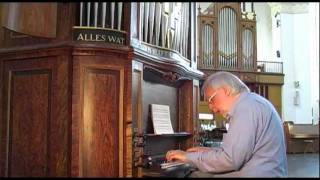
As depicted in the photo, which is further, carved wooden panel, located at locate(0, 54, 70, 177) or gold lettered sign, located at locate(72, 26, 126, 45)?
gold lettered sign, located at locate(72, 26, 126, 45)

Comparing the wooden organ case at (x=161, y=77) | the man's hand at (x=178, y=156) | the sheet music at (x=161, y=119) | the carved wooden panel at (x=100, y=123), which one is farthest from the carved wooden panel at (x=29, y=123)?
the man's hand at (x=178, y=156)

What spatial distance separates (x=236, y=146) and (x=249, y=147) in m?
0.08

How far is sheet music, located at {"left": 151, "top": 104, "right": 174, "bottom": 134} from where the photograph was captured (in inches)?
191

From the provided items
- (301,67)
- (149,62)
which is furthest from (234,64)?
Answer: (149,62)

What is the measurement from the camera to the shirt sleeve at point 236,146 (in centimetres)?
240

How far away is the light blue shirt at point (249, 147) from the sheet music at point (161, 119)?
7.38 ft

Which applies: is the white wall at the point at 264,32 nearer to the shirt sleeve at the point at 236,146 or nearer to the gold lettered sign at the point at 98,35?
the gold lettered sign at the point at 98,35

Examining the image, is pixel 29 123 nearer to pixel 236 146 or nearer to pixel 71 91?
pixel 71 91

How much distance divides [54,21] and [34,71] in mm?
476

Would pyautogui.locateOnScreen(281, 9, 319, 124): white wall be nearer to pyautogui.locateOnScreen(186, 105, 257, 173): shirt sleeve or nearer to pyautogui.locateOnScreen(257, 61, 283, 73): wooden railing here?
pyautogui.locateOnScreen(257, 61, 283, 73): wooden railing

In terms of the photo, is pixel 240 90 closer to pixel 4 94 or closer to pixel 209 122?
pixel 4 94

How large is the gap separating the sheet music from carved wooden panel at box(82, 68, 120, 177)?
900 mm

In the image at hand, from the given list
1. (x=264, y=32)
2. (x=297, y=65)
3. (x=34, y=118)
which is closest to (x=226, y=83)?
(x=34, y=118)

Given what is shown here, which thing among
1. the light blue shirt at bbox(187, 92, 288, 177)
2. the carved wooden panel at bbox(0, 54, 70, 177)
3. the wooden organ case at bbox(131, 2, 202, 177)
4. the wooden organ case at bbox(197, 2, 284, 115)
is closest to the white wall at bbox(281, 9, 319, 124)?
the wooden organ case at bbox(197, 2, 284, 115)
